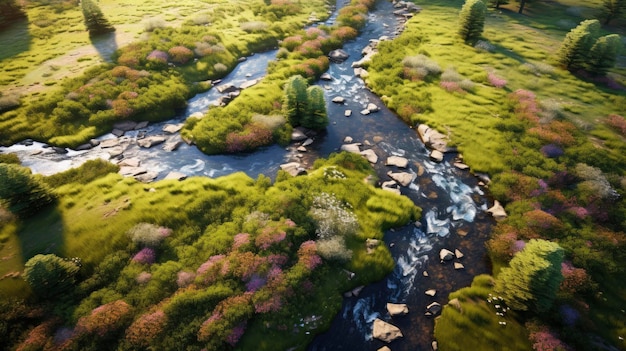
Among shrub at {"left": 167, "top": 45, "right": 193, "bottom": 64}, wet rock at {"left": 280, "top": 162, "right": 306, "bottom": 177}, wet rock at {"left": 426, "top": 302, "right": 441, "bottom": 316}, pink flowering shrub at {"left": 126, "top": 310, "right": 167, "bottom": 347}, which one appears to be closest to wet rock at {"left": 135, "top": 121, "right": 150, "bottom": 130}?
shrub at {"left": 167, "top": 45, "right": 193, "bottom": 64}

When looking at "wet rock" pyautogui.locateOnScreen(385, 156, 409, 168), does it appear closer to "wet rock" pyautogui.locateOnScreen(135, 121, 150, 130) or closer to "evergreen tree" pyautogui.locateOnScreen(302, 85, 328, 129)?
"evergreen tree" pyautogui.locateOnScreen(302, 85, 328, 129)

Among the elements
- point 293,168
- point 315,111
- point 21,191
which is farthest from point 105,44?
point 293,168

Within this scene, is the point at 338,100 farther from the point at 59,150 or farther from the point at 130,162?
the point at 59,150

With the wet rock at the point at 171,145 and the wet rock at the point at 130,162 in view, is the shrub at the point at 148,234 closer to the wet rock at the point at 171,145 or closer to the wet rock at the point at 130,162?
the wet rock at the point at 130,162

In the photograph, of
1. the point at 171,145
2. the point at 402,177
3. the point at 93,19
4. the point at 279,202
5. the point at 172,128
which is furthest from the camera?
the point at 93,19

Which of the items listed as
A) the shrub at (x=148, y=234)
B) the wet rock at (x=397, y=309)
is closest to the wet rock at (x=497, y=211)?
the wet rock at (x=397, y=309)

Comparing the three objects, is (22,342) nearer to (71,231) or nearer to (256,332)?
(71,231)

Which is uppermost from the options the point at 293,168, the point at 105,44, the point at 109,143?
the point at 105,44
